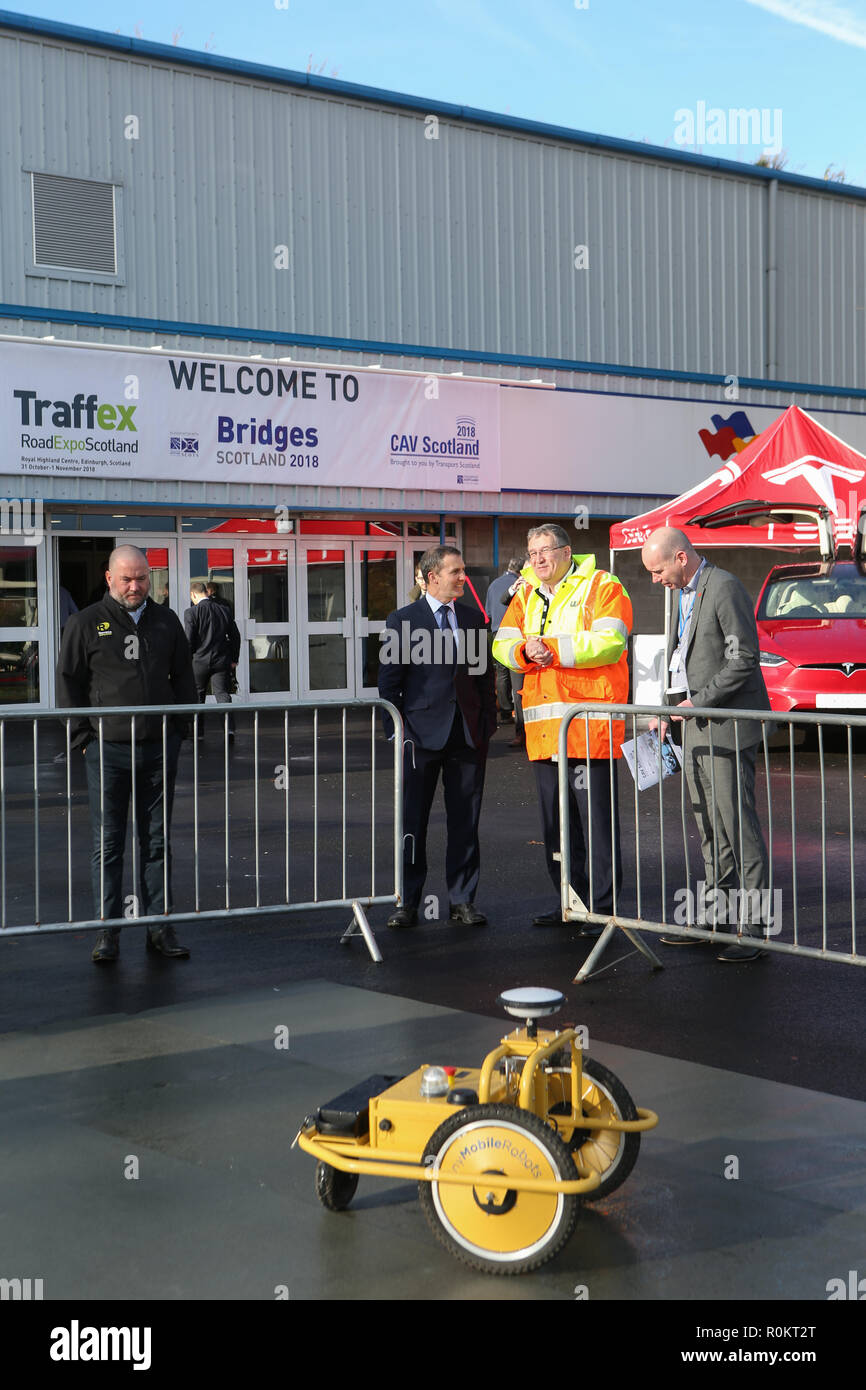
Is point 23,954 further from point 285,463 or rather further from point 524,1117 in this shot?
point 285,463

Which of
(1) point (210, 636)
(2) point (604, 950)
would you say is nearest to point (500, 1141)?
(2) point (604, 950)

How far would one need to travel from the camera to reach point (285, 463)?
19.9 m

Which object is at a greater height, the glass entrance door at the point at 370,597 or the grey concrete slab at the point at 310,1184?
the glass entrance door at the point at 370,597

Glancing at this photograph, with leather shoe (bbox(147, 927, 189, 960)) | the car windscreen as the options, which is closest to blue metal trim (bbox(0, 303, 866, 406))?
the car windscreen

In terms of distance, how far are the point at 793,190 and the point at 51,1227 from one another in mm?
27062

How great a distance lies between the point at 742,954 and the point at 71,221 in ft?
52.1

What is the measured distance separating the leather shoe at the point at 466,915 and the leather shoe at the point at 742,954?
132 centimetres

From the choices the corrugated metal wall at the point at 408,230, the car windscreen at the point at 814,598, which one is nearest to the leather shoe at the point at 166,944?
the car windscreen at the point at 814,598

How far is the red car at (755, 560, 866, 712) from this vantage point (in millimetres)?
14250

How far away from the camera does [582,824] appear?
772 cm

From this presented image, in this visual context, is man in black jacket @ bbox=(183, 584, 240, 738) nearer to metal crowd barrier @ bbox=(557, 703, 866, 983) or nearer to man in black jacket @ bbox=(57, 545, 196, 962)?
metal crowd barrier @ bbox=(557, 703, 866, 983)

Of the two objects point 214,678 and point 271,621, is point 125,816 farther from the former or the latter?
point 271,621

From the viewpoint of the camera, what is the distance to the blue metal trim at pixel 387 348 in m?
18.4

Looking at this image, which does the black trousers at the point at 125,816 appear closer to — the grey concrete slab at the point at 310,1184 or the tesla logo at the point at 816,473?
the grey concrete slab at the point at 310,1184
